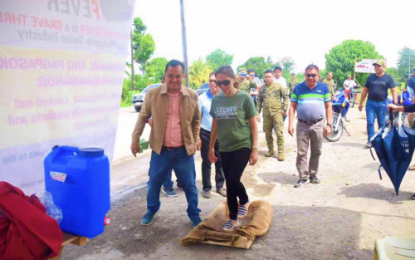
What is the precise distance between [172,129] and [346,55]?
181ft

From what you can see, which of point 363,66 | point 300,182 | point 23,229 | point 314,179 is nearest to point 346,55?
point 363,66

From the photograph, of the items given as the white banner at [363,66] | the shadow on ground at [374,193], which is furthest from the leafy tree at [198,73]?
the shadow on ground at [374,193]

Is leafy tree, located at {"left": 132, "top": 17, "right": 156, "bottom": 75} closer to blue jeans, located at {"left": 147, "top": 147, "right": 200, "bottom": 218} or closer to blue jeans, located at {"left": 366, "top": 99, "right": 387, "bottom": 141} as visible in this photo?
blue jeans, located at {"left": 366, "top": 99, "right": 387, "bottom": 141}

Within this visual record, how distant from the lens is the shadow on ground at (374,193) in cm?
493

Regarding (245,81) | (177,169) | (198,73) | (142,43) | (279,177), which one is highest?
(142,43)

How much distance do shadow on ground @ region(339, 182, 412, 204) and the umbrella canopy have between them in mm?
169

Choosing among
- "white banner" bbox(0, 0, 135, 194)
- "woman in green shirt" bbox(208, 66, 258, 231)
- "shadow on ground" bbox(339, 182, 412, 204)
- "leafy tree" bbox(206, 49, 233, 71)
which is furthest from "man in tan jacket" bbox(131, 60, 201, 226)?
"leafy tree" bbox(206, 49, 233, 71)

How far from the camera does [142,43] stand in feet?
161

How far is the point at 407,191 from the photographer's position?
5133 millimetres

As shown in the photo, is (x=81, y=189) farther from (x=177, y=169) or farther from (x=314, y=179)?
(x=314, y=179)

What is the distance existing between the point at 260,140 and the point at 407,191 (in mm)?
5435

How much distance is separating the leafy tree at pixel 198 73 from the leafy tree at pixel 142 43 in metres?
10.3

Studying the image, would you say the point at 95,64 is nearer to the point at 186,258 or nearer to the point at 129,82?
the point at 186,258

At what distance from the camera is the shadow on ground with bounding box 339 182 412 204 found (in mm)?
4934
